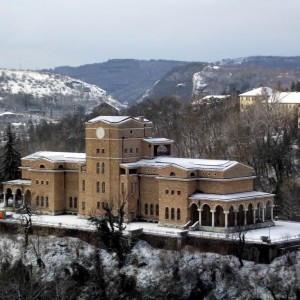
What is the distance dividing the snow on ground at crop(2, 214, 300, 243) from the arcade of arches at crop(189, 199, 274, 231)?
102 cm

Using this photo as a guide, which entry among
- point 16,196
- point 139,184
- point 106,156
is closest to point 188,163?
point 139,184

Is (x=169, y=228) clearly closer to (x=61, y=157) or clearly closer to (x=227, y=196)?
(x=227, y=196)

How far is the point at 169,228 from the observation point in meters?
65.3

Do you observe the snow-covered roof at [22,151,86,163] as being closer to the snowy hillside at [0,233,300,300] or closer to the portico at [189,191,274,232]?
the snowy hillside at [0,233,300,300]

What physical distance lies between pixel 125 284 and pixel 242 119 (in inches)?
1727

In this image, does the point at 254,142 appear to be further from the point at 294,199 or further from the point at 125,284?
the point at 125,284

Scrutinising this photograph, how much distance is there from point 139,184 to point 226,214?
8.39 meters

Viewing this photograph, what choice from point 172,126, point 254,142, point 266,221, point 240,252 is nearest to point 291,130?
point 254,142

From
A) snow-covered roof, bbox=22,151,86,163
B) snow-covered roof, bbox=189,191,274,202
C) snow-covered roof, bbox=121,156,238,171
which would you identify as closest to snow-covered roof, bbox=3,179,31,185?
snow-covered roof, bbox=22,151,86,163

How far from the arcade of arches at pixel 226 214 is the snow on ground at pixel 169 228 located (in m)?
1.02

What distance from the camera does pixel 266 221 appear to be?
217 ft

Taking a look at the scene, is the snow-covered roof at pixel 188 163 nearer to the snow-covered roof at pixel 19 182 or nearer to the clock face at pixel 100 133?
the clock face at pixel 100 133

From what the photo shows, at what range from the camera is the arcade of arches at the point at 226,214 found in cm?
6359

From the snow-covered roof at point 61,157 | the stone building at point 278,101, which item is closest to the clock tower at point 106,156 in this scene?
the snow-covered roof at point 61,157
